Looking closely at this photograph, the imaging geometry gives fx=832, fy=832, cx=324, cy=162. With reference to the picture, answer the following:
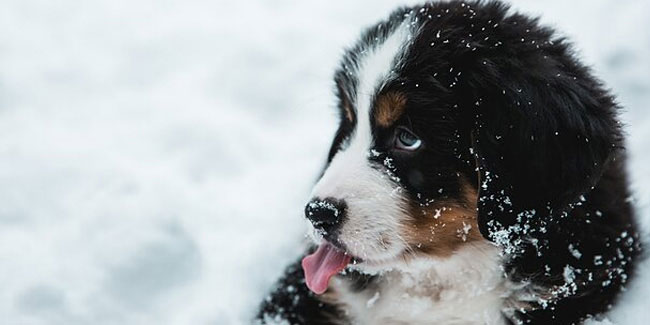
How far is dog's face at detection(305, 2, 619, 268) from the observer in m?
2.99

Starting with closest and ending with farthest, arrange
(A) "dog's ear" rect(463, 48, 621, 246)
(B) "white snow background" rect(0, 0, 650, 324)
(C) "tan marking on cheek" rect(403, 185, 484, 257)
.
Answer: (A) "dog's ear" rect(463, 48, 621, 246) → (C) "tan marking on cheek" rect(403, 185, 484, 257) → (B) "white snow background" rect(0, 0, 650, 324)

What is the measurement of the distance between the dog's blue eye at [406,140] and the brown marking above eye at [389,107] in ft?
0.18

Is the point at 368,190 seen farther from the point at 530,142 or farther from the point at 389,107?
the point at 530,142

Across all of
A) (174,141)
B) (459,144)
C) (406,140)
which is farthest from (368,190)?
→ (174,141)

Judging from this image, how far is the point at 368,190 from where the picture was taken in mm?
3088

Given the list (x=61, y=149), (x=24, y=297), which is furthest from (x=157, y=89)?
(x=24, y=297)

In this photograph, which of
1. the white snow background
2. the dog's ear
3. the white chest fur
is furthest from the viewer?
the white snow background

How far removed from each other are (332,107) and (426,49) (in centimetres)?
81

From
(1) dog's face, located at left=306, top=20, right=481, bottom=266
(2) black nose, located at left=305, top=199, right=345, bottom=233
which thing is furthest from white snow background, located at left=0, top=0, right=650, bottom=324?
(2) black nose, located at left=305, top=199, right=345, bottom=233

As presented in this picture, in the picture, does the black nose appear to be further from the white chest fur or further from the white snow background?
the white snow background

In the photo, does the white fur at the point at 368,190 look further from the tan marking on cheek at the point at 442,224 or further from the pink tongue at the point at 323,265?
the pink tongue at the point at 323,265

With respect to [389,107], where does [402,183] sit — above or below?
below

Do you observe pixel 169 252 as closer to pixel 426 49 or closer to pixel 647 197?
pixel 426 49

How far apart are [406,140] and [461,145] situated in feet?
0.69
